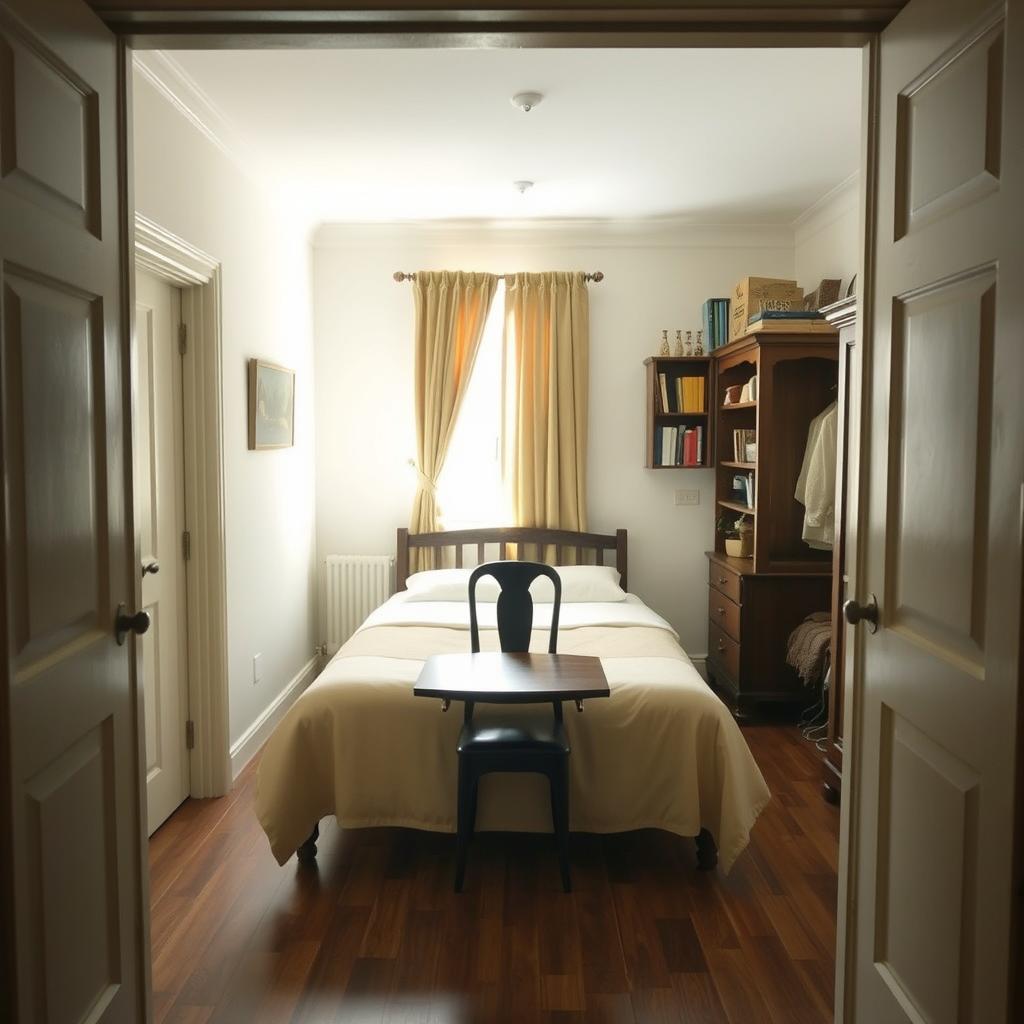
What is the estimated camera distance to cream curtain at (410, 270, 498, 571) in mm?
5176

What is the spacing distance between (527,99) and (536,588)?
2.33m

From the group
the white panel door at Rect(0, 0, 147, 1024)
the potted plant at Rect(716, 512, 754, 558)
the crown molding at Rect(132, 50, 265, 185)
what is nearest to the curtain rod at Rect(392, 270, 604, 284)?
the crown molding at Rect(132, 50, 265, 185)

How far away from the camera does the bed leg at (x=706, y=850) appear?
2.96 metres

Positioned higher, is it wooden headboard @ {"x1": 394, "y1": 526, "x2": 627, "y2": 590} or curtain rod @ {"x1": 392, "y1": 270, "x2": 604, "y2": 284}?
curtain rod @ {"x1": 392, "y1": 270, "x2": 604, "y2": 284}

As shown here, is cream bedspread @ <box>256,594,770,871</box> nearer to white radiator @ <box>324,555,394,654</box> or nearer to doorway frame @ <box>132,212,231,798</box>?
doorway frame @ <box>132,212,231,798</box>

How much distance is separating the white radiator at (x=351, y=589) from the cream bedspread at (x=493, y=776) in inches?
87.9

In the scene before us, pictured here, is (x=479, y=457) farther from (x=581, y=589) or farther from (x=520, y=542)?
(x=581, y=589)

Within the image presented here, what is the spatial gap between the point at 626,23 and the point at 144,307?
217 centimetres

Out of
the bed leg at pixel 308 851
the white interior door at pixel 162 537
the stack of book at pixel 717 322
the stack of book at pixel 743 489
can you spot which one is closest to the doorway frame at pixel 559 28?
the white interior door at pixel 162 537

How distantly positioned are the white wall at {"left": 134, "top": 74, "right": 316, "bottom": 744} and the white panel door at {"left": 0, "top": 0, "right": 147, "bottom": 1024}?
1.47 metres

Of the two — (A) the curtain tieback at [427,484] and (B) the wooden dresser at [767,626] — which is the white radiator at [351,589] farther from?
(B) the wooden dresser at [767,626]

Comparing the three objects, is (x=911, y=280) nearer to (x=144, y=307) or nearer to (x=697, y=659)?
(x=144, y=307)

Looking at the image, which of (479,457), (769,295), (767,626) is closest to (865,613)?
(767,626)

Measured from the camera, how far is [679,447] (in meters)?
5.18
